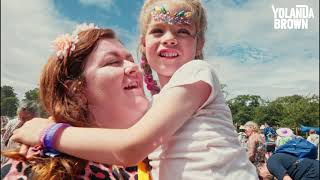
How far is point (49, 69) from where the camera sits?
5.84 feet

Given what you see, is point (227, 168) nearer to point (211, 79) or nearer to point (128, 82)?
point (211, 79)

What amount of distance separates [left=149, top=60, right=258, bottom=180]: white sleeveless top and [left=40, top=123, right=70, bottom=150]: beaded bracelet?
1.23 ft

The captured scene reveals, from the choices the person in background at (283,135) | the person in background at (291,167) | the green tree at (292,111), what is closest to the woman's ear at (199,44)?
the person in background at (283,135)

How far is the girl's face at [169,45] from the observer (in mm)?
1797

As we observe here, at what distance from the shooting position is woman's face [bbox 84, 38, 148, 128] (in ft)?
5.71

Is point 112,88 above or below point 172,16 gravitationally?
below

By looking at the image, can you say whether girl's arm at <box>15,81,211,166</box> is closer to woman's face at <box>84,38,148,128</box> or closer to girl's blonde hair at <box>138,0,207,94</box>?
woman's face at <box>84,38,148,128</box>

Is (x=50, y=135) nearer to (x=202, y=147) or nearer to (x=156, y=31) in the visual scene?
(x=202, y=147)

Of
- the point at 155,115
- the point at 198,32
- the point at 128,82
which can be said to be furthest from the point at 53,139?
the point at 198,32

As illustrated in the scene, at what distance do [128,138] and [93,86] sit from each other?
0.46 m

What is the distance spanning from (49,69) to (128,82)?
0.32 meters

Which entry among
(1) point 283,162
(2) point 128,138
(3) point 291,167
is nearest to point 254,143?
(1) point 283,162

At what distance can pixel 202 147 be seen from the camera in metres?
1.53

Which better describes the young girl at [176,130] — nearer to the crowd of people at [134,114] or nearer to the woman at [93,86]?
the crowd of people at [134,114]
